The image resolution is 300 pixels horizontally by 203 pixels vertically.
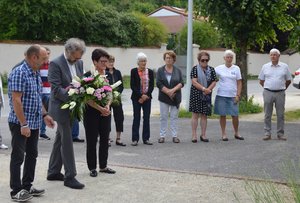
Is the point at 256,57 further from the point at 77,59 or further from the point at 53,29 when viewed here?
the point at 77,59

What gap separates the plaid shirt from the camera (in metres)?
6.08

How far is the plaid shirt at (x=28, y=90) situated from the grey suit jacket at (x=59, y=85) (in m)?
0.47

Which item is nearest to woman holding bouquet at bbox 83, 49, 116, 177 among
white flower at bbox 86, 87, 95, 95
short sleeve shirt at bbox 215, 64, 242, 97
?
white flower at bbox 86, 87, 95, 95

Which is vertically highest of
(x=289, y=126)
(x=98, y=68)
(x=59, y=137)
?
(x=98, y=68)

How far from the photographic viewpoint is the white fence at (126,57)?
2786cm

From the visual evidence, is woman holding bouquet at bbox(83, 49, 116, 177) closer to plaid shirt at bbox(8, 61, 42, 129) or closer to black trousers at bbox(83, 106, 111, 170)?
black trousers at bbox(83, 106, 111, 170)

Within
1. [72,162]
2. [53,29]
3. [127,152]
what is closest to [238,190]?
[72,162]

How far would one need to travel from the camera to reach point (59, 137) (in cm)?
718

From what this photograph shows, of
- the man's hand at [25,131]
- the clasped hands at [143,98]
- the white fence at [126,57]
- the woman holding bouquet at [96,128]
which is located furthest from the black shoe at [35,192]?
the white fence at [126,57]

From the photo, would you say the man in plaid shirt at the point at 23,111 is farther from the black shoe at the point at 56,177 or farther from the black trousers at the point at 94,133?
the black trousers at the point at 94,133

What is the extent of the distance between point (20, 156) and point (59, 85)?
1131 millimetres

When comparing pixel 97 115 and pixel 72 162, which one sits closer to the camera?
pixel 72 162

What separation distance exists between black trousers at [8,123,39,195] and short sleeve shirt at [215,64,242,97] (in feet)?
17.4

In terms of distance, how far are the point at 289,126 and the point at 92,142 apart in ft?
23.0
